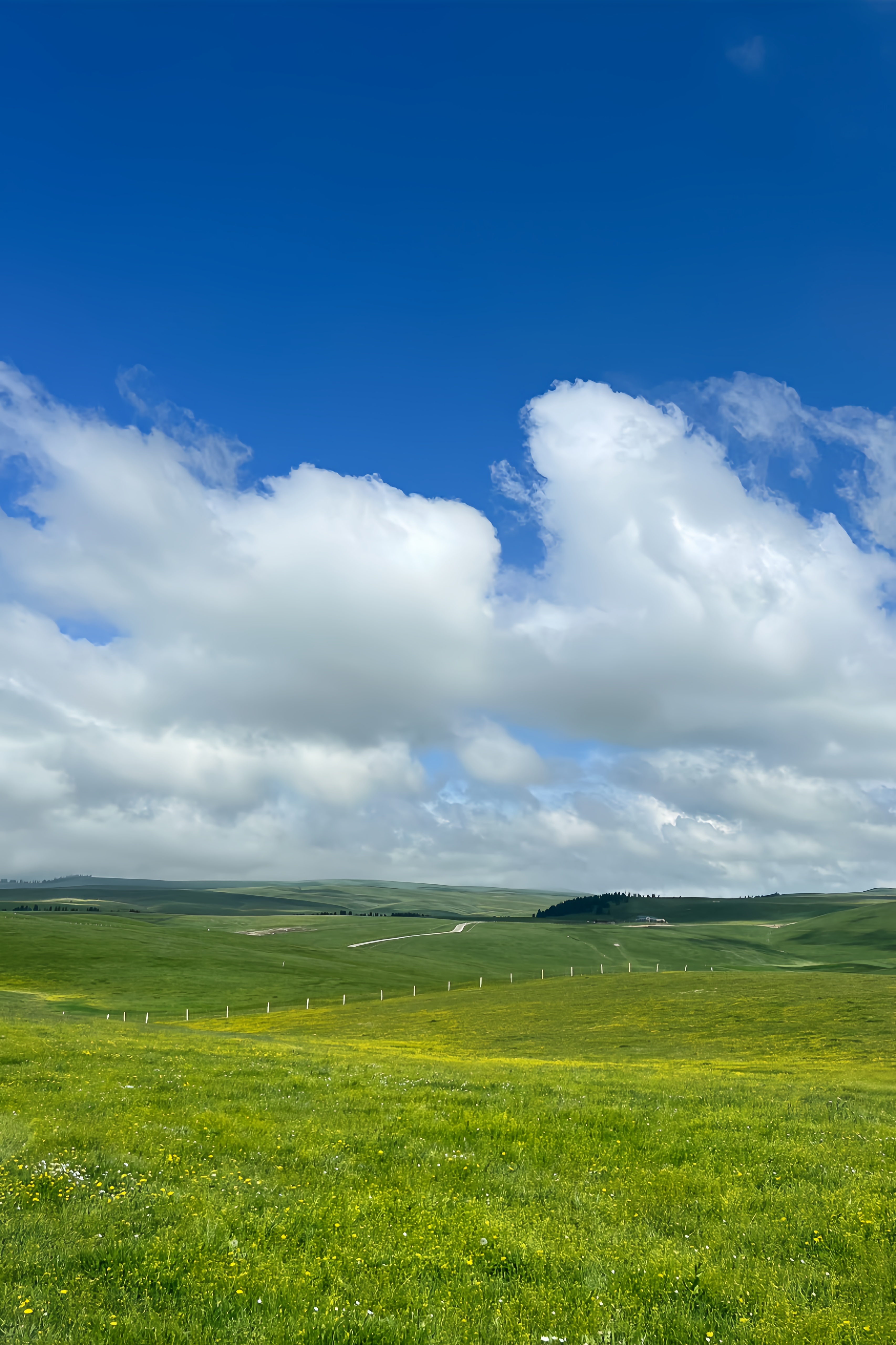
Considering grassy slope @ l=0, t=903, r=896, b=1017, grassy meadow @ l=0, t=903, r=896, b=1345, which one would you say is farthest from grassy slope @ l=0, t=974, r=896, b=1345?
grassy slope @ l=0, t=903, r=896, b=1017

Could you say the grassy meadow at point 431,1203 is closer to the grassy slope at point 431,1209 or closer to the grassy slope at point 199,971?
the grassy slope at point 431,1209

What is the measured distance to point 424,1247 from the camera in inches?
430

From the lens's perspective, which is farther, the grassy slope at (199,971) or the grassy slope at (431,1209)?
the grassy slope at (199,971)

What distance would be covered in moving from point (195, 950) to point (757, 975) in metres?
130

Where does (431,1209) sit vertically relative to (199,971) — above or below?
above

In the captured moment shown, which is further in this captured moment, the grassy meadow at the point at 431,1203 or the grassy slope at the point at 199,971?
the grassy slope at the point at 199,971

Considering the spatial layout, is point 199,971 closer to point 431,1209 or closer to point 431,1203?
point 431,1203

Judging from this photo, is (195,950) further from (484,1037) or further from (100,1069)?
(100,1069)

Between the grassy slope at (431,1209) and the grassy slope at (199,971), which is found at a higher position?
the grassy slope at (431,1209)

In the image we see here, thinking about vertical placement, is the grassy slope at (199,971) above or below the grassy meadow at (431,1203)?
below

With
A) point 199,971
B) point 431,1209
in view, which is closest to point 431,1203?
point 431,1209

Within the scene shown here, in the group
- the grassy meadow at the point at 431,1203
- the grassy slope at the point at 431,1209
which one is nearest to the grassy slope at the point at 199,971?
the grassy meadow at the point at 431,1203

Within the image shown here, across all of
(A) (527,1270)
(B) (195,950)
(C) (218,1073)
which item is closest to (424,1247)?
(A) (527,1270)

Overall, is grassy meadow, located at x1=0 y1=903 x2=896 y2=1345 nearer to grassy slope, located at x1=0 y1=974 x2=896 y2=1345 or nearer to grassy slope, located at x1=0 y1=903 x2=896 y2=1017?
grassy slope, located at x1=0 y1=974 x2=896 y2=1345
